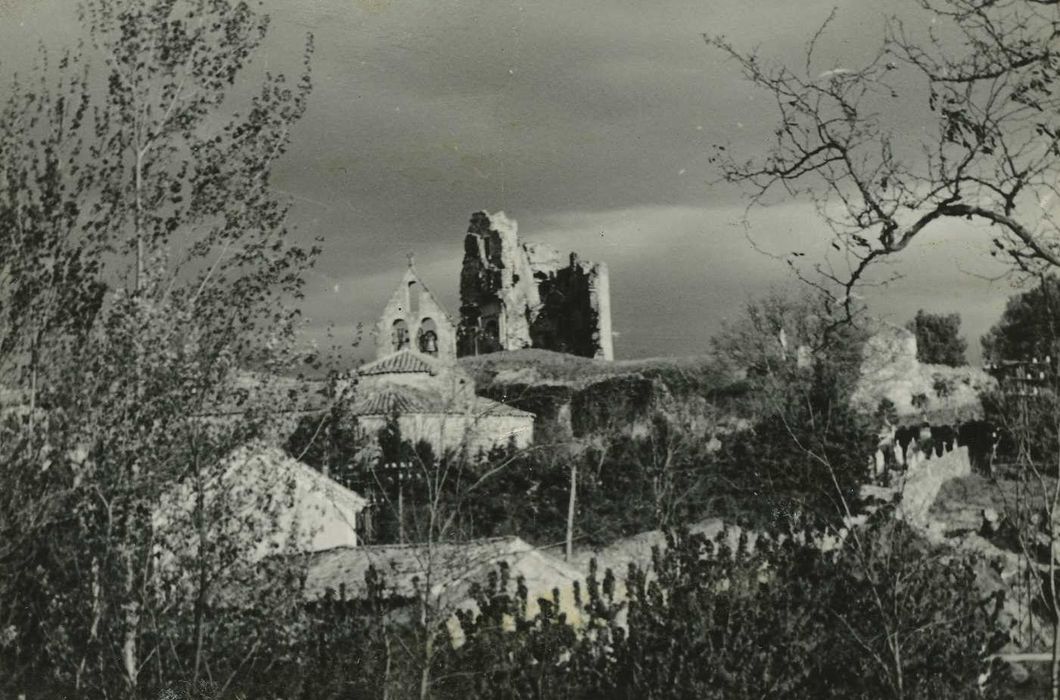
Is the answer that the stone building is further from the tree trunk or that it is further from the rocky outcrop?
the rocky outcrop

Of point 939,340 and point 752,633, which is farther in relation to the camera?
point 939,340

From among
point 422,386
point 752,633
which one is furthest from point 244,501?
point 422,386

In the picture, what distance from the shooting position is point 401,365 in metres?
33.1

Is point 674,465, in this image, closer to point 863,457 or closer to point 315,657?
point 863,457

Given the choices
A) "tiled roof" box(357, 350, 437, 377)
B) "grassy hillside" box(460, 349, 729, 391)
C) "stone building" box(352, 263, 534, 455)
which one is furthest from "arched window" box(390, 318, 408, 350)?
"tiled roof" box(357, 350, 437, 377)

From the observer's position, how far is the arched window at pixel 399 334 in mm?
42812

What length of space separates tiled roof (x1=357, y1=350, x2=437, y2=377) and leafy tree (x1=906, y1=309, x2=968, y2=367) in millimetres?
48909

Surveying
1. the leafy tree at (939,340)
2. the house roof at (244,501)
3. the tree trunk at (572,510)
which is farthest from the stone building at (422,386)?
the leafy tree at (939,340)

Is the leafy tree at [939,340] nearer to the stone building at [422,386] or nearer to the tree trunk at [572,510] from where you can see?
the stone building at [422,386]

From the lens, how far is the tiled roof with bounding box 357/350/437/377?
32.7 metres

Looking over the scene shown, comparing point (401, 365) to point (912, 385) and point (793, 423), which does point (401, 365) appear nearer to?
point (793, 423)

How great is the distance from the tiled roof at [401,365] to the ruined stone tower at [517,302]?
20.4 metres

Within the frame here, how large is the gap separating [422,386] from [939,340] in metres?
51.7

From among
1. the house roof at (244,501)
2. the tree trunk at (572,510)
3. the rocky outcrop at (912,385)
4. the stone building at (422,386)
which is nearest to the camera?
the house roof at (244,501)
